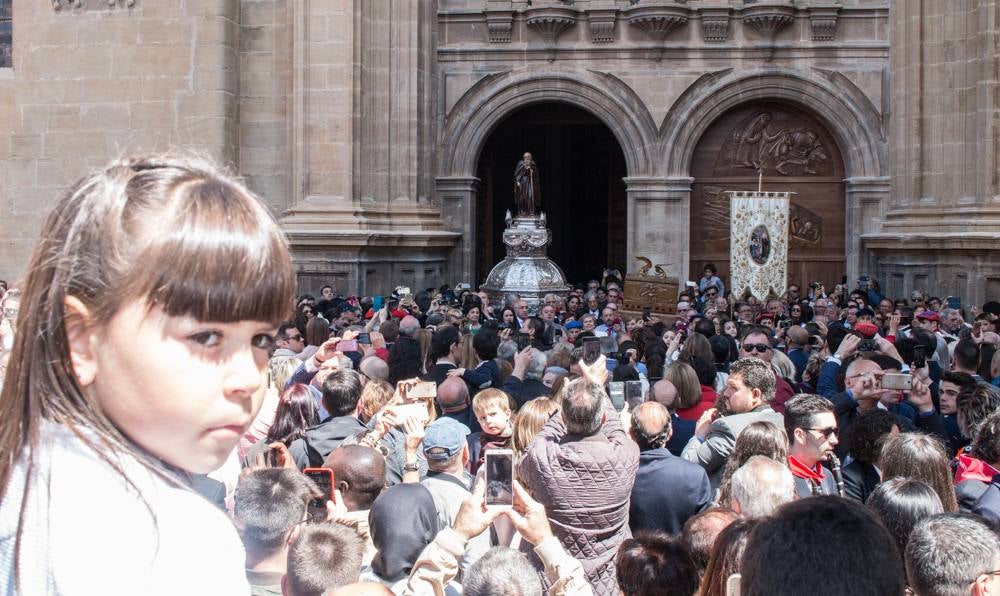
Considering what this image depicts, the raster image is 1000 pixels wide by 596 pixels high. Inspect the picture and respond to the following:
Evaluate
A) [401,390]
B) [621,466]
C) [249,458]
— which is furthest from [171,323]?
[401,390]

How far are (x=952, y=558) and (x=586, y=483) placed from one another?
166 centimetres

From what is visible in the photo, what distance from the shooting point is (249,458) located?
5.27 meters

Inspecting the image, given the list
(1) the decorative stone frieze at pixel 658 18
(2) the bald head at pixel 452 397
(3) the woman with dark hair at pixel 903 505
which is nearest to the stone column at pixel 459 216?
(1) the decorative stone frieze at pixel 658 18

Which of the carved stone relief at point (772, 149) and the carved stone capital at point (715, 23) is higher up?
the carved stone capital at point (715, 23)

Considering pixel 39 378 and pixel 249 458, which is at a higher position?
pixel 39 378

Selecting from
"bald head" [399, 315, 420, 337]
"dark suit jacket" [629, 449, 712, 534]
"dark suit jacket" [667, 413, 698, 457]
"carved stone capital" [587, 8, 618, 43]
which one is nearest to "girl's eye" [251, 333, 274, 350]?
"dark suit jacket" [629, 449, 712, 534]

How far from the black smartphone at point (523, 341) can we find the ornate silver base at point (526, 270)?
A: 535cm

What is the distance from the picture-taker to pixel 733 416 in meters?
5.82

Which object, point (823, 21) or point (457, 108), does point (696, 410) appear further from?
point (823, 21)

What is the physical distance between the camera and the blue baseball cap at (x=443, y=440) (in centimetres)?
488

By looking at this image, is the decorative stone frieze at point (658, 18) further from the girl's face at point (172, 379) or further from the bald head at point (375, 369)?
the girl's face at point (172, 379)

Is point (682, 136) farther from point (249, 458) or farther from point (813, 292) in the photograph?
point (249, 458)

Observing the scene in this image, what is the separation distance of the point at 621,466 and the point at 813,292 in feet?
47.5

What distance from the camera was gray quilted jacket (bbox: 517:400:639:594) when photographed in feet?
15.0
